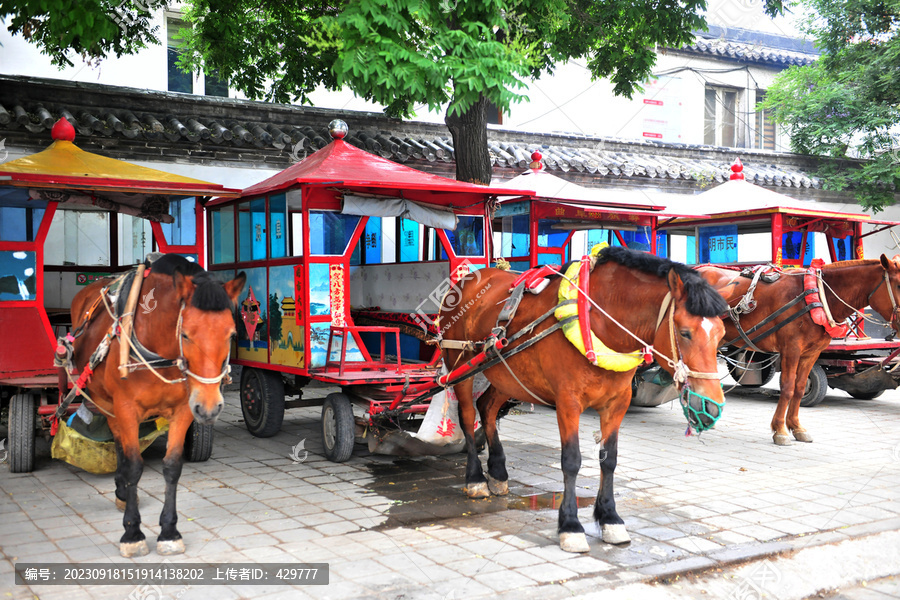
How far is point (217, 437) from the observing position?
25.7 feet

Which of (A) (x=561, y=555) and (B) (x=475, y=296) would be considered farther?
(B) (x=475, y=296)

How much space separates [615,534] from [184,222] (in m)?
5.60

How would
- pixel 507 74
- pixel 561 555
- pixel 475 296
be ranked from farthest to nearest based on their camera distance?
pixel 507 74
pixel 475 296
pixel 561 555

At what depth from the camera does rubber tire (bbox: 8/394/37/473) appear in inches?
241

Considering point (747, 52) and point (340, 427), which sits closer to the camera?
point (340, 427)

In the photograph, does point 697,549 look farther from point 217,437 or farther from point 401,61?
point 217,437

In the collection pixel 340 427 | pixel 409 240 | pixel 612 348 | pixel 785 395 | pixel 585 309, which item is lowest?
pixel 340 427

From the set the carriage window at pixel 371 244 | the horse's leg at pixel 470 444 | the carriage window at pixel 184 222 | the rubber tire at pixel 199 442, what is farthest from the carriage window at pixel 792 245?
the rubber tire at pixel 199 442

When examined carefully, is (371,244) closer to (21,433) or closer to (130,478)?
(21,433)

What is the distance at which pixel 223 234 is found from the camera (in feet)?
27.4

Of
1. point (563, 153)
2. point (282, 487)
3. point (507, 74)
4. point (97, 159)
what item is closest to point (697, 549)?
point (282, 487)

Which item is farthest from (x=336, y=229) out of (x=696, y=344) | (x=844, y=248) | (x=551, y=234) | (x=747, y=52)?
(x=747, y=52)

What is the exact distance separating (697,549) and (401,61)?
4382mm

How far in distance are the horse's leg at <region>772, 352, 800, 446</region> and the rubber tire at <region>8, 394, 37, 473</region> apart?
22.9ft
